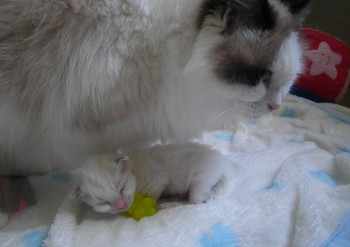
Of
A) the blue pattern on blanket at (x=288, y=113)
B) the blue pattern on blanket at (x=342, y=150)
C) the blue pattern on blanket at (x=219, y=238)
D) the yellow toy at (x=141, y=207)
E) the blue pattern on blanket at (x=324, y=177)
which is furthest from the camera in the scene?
the blue pattern on blanket at (x=288, y=113)

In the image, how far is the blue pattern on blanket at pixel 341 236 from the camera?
35.4 inches

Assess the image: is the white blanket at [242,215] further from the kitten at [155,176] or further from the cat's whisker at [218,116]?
the cat's whisker at [218,116]

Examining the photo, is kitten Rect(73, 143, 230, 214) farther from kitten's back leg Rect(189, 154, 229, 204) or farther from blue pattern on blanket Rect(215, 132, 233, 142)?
blue pattern on blanket Rect(215, 132, 233, 142)

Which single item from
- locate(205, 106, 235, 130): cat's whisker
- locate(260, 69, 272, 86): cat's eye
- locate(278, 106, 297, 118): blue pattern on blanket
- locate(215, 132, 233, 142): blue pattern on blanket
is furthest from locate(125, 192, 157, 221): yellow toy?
locate(278, 106, 297, 118): blue pattern on blanket

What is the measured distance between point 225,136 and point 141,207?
636mm

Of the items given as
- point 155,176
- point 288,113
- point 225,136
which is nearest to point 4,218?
point 155,176

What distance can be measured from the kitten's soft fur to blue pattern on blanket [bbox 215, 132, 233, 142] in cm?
51

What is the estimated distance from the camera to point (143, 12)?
928 millimetres

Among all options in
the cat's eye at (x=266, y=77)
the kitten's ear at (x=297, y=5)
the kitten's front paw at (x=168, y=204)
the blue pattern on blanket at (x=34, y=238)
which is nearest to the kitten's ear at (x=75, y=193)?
the blue pattern on blanket at (x=34, y=238)

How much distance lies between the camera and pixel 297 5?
95 centimetres

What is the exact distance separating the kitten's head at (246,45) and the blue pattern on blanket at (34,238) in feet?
1.75

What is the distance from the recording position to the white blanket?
2.95 feet

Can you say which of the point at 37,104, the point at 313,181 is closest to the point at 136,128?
the point at 37,104

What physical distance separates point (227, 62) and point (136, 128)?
323mm
